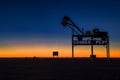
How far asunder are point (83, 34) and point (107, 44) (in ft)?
31.8

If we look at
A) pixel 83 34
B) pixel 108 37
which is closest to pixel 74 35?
pixel 83 34

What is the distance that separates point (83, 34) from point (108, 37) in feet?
29.9

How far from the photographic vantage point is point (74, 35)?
101 m

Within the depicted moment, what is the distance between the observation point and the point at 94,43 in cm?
9769
